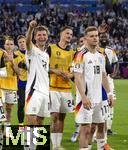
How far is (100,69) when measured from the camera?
980cm

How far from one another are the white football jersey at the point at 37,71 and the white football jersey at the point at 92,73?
0.70 metres

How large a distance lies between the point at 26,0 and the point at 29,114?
130ft

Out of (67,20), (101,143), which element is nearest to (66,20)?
(67,20)

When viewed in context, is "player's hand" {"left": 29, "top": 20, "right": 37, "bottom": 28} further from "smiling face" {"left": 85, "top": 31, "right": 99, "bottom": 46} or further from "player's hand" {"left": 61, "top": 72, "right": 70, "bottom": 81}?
"player's hand" {"left": 61, "top": 72, "right": 70, "bottom": 81}

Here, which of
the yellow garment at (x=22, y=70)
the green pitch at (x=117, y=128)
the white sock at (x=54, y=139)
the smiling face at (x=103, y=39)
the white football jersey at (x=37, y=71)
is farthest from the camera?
the yellow garment at (x=22, y=70)

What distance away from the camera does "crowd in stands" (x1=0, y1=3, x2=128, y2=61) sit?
44.5m

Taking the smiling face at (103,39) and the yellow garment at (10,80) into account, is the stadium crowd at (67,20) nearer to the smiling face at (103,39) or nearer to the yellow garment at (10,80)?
the yellow garment at (10,80)

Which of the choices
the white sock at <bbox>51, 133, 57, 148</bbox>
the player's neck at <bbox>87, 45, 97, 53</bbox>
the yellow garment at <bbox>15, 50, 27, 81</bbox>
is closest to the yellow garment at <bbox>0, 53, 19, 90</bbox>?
the yellow garment at <bbox>15, 50, 27, 81</bbox>

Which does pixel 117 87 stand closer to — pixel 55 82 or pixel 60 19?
pixel 60 19

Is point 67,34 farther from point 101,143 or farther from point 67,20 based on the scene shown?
point 67,20

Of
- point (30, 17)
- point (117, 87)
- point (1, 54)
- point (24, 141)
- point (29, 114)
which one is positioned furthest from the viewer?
point (30, 17)

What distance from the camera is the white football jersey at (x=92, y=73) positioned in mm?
9609

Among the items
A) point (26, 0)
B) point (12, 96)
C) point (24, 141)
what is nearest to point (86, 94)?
point (24, 141)

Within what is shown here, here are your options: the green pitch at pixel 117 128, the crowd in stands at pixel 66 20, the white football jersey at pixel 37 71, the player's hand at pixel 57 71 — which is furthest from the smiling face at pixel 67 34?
the crowd in stands at pixel 66 20
